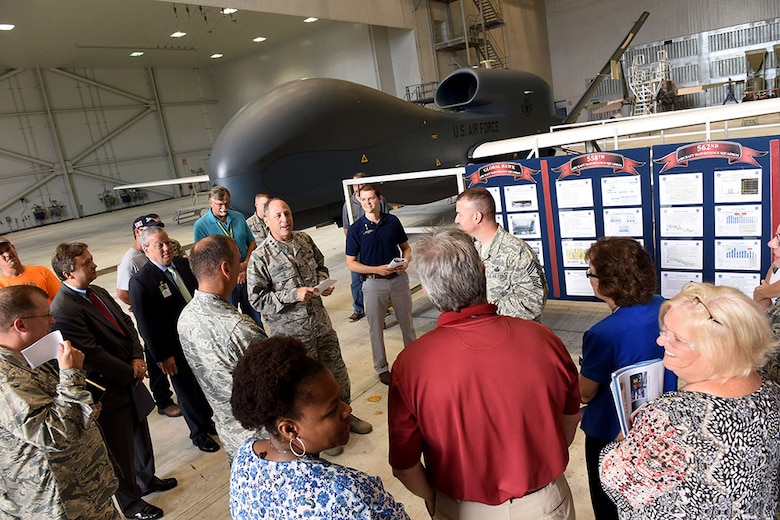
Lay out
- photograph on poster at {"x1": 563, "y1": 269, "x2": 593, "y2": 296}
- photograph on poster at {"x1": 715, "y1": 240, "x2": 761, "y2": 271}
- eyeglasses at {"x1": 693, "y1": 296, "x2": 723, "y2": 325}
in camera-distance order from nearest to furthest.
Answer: eyeglasses at {"x1": 693, "y1": 296, "x2": 723, "y2": 325} → photograph on poster at {"x1": 715, "y1": 240, "x2": 761, "y2": 271} → photograph on poster at {"x1": 563, "y1": 269, "x2": 593, "y2": 296}

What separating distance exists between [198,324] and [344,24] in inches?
796

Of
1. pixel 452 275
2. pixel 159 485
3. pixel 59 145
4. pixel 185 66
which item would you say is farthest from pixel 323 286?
pixel 185 66

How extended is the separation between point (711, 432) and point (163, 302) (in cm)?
304

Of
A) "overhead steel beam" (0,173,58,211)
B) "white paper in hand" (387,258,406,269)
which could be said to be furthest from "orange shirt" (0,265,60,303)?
"overhead steel beam" (0,173,58,211)

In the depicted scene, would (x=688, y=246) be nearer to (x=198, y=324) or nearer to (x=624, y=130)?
(x=624, y=130)

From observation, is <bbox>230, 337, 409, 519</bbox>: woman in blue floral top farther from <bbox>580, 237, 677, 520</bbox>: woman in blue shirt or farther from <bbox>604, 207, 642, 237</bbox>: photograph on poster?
<bbox>604, 207, 642, 237</bbox>: photograph on poster

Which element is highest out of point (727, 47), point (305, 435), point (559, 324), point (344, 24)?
point (344, 24)

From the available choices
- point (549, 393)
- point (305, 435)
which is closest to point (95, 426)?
point (305, 435)

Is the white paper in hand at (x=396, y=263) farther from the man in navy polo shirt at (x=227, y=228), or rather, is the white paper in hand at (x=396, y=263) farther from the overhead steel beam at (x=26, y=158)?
the overhead steel beam at (x=26, y=158)

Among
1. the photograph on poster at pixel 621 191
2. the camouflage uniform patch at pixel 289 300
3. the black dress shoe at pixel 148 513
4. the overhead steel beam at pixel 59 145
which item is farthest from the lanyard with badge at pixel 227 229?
the overhead steel beam at pixel 59 145

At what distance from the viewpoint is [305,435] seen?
1.22 m

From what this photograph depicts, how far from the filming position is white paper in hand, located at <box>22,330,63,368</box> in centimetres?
181

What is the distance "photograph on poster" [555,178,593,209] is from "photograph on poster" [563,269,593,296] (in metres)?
0.58

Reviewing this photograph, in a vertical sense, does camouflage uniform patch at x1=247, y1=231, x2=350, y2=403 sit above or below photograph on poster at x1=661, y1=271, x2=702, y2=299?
above
